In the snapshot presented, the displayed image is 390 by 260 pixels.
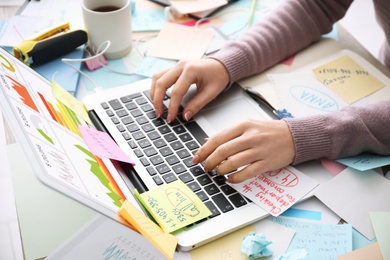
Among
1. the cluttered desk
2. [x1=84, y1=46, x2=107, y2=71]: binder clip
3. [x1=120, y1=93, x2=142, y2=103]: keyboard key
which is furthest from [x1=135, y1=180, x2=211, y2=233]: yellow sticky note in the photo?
[x1=84, y1=46, x2=107, y2=71]: binder clip

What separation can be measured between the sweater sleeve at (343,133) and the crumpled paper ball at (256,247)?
172 mm

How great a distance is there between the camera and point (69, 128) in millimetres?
716

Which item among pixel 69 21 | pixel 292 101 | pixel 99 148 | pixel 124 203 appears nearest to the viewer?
pixel 124 203

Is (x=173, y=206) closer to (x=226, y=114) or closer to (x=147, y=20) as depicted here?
(x=226, y=114)

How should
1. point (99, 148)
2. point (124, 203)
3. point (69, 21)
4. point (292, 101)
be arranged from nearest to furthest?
point (124, 203)
point (99, 148)
point (292, 101)
point (69, 21)

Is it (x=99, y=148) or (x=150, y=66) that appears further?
(x=150, y=66)

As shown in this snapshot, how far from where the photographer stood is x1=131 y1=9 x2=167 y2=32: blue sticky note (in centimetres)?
112

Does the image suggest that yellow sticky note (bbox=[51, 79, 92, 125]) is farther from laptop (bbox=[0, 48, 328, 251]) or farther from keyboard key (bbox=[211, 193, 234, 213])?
keyboard key (bbox=[211, 193, 234, 213])

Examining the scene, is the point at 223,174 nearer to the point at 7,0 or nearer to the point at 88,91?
the point at 88,91

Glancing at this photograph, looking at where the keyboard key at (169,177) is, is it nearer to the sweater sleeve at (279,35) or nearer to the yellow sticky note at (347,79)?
the sweater sleeve at (279,35)

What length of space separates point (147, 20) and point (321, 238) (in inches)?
26.1

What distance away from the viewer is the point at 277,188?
0.77 m

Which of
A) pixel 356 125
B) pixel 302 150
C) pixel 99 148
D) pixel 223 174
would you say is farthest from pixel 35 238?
pixel 356 125

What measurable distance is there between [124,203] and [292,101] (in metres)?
0.42
